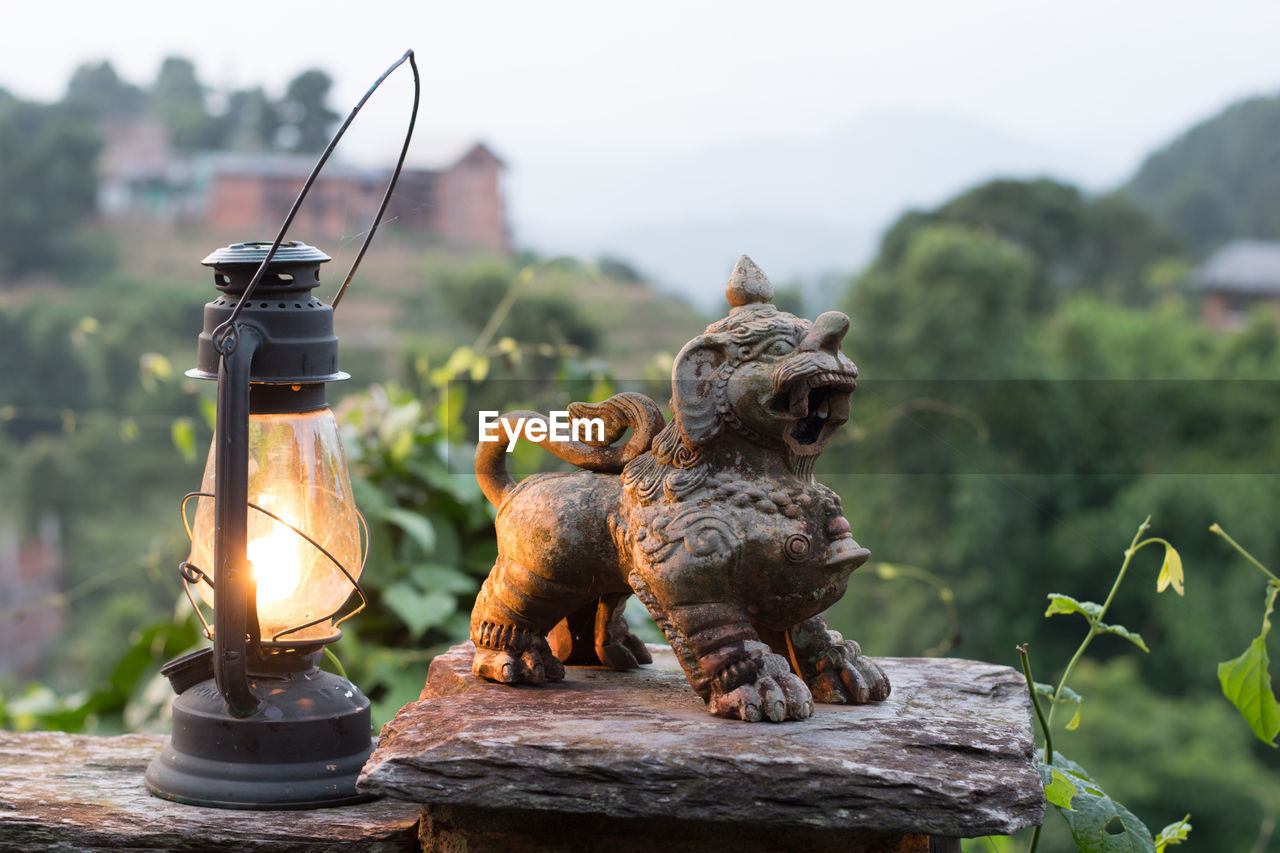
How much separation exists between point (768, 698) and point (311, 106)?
599 centimetres

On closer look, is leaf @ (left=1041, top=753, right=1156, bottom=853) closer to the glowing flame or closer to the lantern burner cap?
the glowing flame

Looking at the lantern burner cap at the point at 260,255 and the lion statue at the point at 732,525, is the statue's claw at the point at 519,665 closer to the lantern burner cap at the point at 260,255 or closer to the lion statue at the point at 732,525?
the lion statue at the point at 732,525

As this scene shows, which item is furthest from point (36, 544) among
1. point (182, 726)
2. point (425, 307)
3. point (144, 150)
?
point (182, 726)

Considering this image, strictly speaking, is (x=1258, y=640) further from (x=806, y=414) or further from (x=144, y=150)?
(x=144, y=150)

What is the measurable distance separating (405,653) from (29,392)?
1737cm

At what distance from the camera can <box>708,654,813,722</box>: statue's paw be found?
1.89 m

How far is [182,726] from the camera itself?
215cm

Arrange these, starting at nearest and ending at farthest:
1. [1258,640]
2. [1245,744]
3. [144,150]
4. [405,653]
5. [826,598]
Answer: [826,598] < [1258,640] < [405,653] < [1245,744] < [144,150]

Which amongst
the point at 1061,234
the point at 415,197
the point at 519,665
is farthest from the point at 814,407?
the point at 1061,234

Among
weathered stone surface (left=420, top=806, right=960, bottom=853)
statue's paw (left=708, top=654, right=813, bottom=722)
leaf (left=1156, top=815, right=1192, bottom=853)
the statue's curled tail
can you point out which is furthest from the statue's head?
leaf (left=1156, top=815, right=1192, bottom=853)

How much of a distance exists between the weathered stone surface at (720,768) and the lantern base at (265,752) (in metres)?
0.28

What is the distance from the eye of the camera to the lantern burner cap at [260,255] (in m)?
2.08

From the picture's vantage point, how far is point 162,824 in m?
2.01

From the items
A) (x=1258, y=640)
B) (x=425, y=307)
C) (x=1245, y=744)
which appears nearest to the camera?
(x=1258, y=640)
